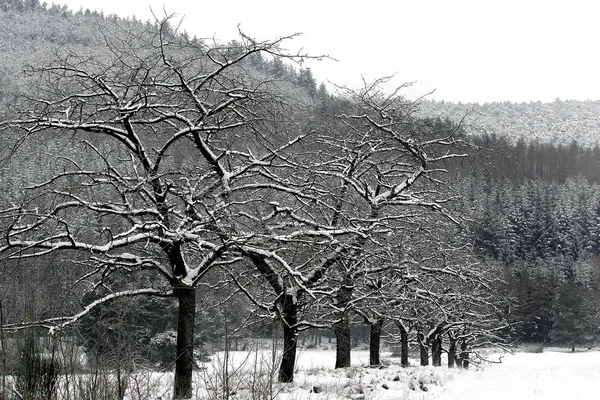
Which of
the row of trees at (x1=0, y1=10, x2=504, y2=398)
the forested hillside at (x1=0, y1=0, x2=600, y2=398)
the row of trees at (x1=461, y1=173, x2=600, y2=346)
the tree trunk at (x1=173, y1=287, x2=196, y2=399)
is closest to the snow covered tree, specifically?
the row of trees at (x1=461, y1=173, x2=600, y2=346)

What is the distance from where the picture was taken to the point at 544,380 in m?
17.2

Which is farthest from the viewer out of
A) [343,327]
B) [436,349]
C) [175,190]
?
[436,349]

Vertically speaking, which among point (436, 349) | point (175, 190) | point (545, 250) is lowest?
point (436, 349)

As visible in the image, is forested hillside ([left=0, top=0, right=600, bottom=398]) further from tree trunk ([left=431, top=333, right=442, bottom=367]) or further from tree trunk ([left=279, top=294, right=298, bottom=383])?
tree trunk ([left=431, top=333, right=442, bottom=367])

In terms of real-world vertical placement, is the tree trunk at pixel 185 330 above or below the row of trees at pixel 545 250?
below

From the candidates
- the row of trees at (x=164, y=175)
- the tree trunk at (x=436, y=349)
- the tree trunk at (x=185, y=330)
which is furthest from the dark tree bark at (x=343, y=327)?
the tree trunk at (x=436, y=349)

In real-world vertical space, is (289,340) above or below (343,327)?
below

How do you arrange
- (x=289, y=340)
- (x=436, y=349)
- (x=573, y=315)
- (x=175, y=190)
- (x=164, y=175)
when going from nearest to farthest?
(x=164, y=175)
(x=175, y=190)
(x=289, y=340)
(x=436, y=349)
(x=573, y=315)

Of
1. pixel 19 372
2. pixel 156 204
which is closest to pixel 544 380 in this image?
pixel 156 204

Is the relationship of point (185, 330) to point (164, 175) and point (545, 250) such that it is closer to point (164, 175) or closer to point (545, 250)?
point (164, 175)

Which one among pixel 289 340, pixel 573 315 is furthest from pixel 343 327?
pixel 573 315

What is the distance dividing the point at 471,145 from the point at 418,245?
3408 mm

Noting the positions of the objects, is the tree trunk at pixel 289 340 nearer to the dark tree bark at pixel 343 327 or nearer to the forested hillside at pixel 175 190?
the forested hillside at pixel 175 190

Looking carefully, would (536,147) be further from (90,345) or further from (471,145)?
(90,345)
